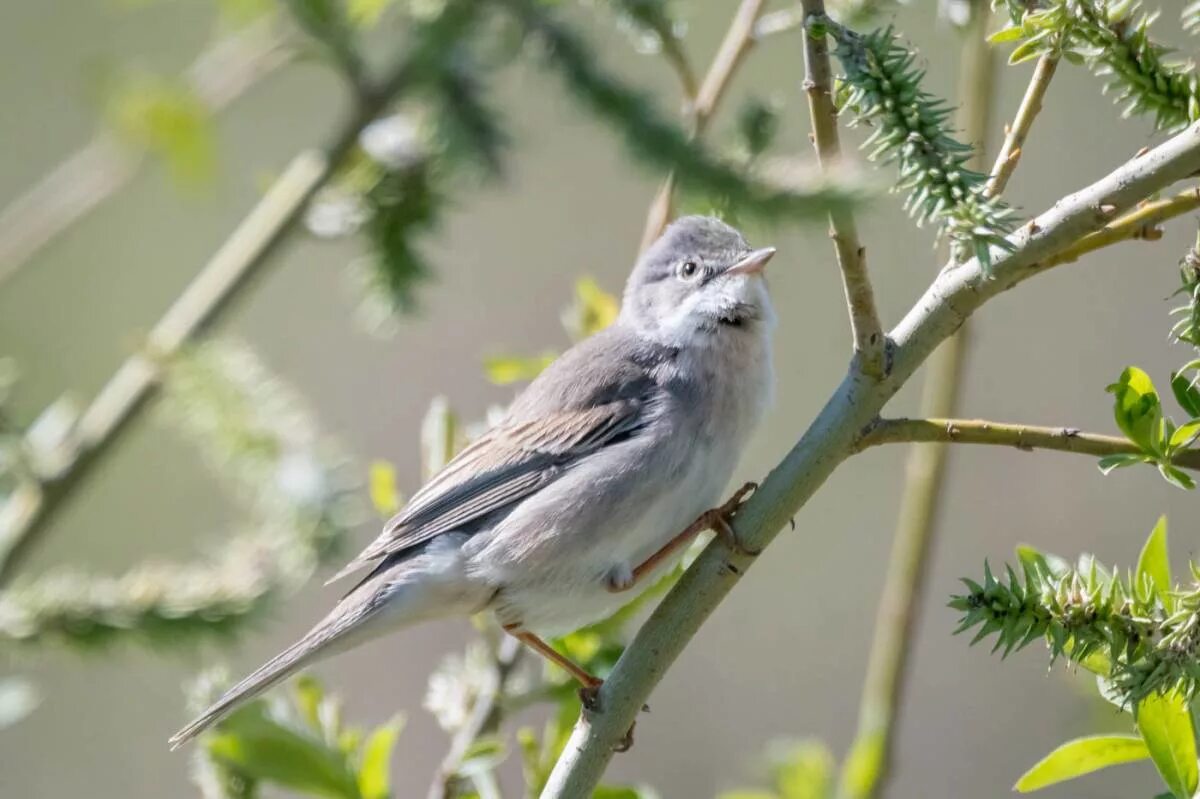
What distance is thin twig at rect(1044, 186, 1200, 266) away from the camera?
1.43m

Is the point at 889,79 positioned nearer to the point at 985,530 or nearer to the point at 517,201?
the point at 985,530

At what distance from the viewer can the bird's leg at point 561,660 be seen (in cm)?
203

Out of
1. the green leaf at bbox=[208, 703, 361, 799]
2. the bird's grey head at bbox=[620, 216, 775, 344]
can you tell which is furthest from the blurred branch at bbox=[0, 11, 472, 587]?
the bird's grey head at bbox=[620, 216, 775, 344]

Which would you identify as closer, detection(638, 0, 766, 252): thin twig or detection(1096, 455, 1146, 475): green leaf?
detection(1096, 455, 1146, 475): green leaf

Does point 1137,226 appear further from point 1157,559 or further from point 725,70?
point 725,70

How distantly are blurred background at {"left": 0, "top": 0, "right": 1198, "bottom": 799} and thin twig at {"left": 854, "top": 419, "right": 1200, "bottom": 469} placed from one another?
8.22 ft

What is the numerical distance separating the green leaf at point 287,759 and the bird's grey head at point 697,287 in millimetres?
1324

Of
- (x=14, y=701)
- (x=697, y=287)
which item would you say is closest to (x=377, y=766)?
(x=14, y=701)

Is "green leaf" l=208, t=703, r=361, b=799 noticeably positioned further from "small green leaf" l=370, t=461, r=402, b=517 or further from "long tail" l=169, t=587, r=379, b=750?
"small green leaf" l=370, t=461, r=402, b=517

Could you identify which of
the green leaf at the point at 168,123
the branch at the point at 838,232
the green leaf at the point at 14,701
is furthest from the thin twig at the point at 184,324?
the branch at the point at 838,232

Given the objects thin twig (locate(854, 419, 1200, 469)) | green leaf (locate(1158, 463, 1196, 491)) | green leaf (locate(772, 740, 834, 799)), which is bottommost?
green leaf (locate(772, 740, 834, 799))

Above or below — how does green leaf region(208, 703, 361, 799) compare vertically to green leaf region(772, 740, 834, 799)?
below

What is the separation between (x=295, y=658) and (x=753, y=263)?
3.87 ft

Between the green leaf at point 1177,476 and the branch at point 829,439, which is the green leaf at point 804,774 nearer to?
the branch at point 829,439
